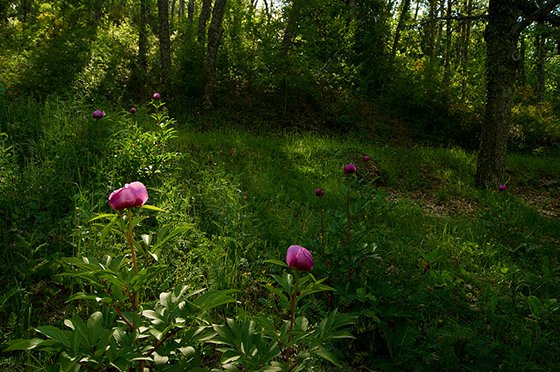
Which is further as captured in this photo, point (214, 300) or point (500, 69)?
point (500, 69)

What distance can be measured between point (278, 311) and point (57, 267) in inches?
60.7

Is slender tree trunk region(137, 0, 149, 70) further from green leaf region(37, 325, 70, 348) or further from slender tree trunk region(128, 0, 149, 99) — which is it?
green leaf region(37, 325, 70, 348)

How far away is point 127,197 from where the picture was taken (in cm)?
146

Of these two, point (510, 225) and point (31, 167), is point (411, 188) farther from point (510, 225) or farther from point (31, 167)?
point (31, 167)

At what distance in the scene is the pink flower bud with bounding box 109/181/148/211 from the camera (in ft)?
4.75

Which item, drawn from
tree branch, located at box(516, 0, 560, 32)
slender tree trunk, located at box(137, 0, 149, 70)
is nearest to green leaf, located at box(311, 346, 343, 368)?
tree branch, located at box(516, 0, 560, 32)

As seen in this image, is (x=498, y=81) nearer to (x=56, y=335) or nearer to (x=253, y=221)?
(x=253, y=221)

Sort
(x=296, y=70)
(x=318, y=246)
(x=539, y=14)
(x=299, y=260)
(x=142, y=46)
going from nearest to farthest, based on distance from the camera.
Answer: (x=299, y=260)
(x=318, y=246)
(x=539, y=14)
(x=296, y=70)
(x=142, y=46)

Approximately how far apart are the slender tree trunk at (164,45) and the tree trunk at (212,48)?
100 centimetres

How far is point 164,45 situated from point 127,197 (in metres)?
8.89

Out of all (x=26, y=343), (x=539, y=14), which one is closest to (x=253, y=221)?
(x=26, y=343)

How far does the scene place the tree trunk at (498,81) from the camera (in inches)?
247

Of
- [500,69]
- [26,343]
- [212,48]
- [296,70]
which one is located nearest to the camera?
[26,343]

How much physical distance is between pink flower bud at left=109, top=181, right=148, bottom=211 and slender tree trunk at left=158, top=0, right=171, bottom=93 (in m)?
8.67
